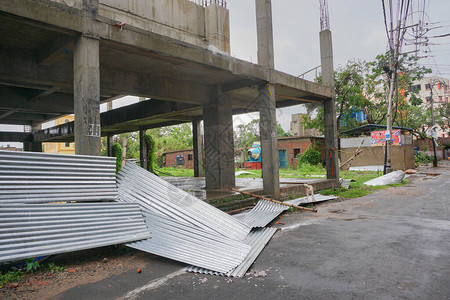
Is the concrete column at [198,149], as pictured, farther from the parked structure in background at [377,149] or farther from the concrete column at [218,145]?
the parked structure in background at [377,149]

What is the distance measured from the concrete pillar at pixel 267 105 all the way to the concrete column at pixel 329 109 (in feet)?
13.4

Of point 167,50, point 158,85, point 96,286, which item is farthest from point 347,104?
point 96,286

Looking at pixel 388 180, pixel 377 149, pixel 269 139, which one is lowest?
pixel 388 180

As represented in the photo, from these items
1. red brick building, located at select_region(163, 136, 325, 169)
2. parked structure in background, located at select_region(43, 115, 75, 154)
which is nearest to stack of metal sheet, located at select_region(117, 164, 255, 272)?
red brick building, located at select_region(163, 136, 325, 169)

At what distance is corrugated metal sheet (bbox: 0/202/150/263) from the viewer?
3752 mm

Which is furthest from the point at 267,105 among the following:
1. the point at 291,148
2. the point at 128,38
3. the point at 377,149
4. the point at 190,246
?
the point at 291,148

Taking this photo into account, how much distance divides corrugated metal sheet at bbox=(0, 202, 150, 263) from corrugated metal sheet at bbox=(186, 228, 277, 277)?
4.20 feet

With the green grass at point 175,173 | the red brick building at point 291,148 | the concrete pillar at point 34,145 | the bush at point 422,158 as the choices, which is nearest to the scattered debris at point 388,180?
the green grass at point 175,173

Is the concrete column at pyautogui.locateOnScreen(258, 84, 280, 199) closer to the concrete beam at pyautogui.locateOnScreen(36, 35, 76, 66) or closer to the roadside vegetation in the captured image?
the concrete beam at pyautogui.locateOnScreen(36, 35, 76, 66)

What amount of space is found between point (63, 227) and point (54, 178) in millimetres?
745

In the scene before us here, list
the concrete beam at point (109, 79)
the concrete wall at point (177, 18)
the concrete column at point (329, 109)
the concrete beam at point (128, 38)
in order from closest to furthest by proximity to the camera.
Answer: the concrete beam at point (128, 38), the concrete beam at point (109, 79), the concrete wall at point (177, 18), the concrete column at point (329, 109)

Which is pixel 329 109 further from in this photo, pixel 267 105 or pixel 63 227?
pixel 63 227

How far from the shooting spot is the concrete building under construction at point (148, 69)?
17.9 ft

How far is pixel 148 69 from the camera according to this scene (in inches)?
351
